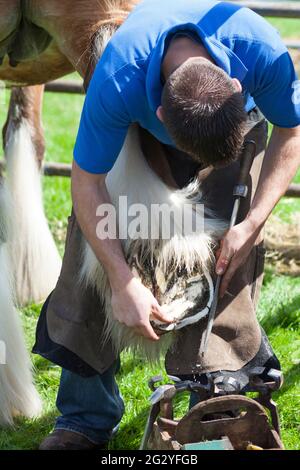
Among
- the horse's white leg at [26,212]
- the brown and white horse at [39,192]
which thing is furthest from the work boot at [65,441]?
the horse's white leg at [26,212]

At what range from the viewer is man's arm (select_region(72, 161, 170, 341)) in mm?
2643

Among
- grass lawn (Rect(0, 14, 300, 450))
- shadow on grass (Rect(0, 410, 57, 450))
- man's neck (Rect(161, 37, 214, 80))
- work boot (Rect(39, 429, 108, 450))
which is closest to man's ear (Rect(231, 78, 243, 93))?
man's neck (Rect(161, 37, 214, 80))

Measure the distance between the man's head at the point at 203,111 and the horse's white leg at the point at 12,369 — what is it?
1.26 meters

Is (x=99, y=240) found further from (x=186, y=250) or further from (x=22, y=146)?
(x=22, y=146)

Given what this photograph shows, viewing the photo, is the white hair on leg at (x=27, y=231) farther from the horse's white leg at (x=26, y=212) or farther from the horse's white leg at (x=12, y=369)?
the horse's white leg at (x=12, y=369)

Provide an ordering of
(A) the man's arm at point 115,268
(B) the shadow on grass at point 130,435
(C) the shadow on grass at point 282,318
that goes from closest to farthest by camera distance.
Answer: (A) the man's arm at point 115,268 → (B) the shadow on grass at point 130,435 → (C) the shadow on grass at point 282,318

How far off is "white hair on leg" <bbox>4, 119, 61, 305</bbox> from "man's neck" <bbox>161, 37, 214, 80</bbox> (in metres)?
1.98

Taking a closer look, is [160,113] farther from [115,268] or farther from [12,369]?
[12,369]

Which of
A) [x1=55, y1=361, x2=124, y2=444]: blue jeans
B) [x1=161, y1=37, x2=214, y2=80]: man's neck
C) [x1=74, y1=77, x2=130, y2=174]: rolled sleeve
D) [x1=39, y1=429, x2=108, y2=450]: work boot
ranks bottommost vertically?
[x1=39, y1=429, x2=108, y2=450]: work boot

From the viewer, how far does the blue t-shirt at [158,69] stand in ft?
8.41

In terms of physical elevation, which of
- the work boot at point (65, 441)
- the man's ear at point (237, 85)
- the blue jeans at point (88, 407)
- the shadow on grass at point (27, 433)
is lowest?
the shadow on grass at point (27, 433)

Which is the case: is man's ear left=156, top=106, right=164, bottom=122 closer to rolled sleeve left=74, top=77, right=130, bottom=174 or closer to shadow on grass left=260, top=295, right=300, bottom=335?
rolled sleeve left=74, top=77, right=130, bottom=174

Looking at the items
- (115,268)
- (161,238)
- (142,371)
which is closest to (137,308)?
(115,268)

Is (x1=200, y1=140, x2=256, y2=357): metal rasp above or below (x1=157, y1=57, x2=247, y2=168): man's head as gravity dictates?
below
